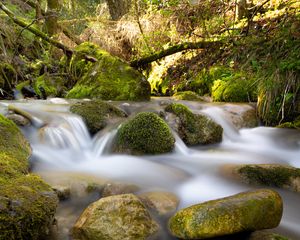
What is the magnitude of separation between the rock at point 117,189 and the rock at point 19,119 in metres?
2.22

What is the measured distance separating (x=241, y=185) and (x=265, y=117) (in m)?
3.34

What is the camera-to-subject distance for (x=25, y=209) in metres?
2.30

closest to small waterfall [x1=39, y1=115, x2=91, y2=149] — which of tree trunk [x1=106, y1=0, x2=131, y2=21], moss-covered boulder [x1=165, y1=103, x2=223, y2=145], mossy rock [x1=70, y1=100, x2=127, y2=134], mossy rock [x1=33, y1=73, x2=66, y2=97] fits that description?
mossy rock [x1=70, y1=100, x2=127, y2=134]

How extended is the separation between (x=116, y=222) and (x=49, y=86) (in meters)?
7.14

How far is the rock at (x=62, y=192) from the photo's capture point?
10.6 feet

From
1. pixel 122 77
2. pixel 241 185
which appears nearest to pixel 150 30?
pixel 122 77

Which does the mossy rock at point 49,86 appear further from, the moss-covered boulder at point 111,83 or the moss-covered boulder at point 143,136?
the moss-covered boulder at point 143,136

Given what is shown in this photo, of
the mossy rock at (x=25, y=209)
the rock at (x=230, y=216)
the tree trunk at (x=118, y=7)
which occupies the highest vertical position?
the tree trunk at (x=118, y=7)

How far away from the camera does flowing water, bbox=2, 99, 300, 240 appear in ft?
11.2

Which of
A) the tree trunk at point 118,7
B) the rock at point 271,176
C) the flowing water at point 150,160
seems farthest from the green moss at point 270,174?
the tree trunk at point 118,7

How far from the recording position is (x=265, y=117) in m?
6.71

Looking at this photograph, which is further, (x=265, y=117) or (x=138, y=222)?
(x=265, y=117)

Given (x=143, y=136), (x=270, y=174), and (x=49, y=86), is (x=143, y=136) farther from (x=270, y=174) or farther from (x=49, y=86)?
(x=49, y=86)

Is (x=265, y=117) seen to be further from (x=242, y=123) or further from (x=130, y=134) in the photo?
(x=130, y=134)
